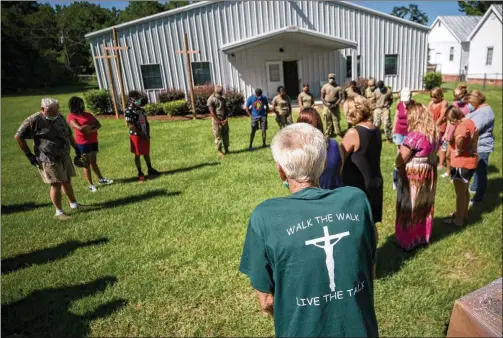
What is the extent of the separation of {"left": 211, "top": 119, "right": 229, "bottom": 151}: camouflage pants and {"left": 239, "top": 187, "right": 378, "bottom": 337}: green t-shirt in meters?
6.50

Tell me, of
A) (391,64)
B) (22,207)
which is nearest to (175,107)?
(22,207)

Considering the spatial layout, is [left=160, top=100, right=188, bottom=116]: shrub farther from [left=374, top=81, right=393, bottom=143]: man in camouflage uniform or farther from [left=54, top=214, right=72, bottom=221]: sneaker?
[left=374, top=81, right=393, bottom=143]: man in camouflage uniform

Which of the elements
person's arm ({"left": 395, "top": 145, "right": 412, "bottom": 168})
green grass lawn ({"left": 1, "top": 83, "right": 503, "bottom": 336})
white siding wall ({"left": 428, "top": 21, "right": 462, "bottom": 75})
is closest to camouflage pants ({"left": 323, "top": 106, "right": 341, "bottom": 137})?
green grass lawn ({"left": 1, "top": 83, "right": 503, "bottom": 336})

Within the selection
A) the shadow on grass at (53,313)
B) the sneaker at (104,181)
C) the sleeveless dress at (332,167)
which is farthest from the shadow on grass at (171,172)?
the sleeveless dress at (332,167)

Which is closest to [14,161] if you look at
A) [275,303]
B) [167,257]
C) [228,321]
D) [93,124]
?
[93,124]

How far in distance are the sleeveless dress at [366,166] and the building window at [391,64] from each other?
509 inches

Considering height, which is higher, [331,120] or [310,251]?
[310,251]

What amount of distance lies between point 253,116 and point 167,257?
17.7ft

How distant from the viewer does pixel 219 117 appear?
7.70m

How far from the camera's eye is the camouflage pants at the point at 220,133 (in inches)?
306

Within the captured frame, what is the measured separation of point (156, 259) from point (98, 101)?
2.00 metres

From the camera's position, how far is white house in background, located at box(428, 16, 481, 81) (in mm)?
32281

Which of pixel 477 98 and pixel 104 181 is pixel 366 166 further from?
pixel 104 181

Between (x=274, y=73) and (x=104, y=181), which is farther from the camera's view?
(x=274, y=73)
